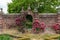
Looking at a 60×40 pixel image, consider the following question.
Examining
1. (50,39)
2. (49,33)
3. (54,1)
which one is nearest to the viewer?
(50,39)

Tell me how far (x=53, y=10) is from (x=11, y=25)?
30.9 feet

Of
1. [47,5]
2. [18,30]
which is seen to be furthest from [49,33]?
[47,5]

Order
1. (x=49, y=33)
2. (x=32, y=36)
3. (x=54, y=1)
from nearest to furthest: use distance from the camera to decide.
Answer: (x=32, y=36), (x=49, y=33), (x=54, y=1)

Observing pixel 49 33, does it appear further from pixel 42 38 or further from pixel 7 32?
pixel 7 32

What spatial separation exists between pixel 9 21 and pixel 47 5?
25.3 feet

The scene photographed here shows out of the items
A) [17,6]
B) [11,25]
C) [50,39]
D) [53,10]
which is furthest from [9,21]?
[53,10]

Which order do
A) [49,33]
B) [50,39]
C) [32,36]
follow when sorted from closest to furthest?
[50,39] < [32,36] < [49,33]

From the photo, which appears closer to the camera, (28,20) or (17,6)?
(28,20)

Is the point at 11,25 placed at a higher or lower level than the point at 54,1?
lower

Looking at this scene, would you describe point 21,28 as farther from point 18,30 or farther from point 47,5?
point 47,5

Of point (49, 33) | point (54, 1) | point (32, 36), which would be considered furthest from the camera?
point (54, 1)

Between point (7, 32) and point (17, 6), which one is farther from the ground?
point (17, 6)

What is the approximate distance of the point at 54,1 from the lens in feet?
95.9

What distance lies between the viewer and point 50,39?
18781mm
